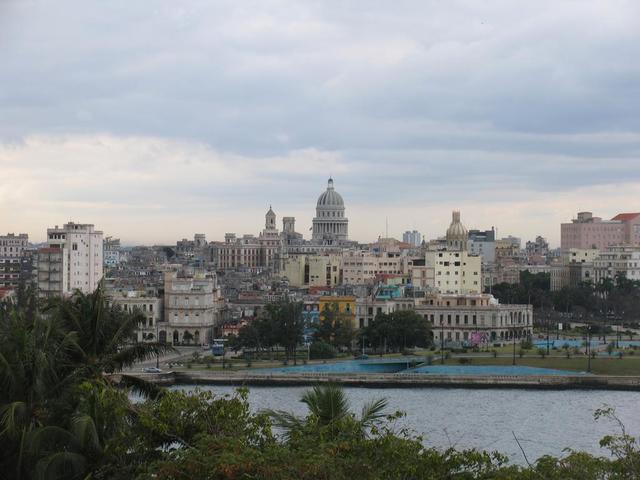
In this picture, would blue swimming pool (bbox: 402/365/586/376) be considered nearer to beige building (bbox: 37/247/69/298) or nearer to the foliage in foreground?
beige building (bbox: 37/247/69/298)

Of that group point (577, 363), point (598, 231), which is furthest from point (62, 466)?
point (598, 231)

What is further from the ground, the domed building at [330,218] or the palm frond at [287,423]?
the domed building at [330,218]

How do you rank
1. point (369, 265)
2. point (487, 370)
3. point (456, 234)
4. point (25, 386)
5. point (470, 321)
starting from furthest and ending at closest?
point (369, 265)
point (456, 234)
point (470, 321)
point (487, 370)
point (25, 386)

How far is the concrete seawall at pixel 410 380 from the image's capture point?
173ft

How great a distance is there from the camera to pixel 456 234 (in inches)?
3814

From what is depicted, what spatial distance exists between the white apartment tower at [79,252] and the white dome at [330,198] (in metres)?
70.1

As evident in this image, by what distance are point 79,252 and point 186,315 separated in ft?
38.5

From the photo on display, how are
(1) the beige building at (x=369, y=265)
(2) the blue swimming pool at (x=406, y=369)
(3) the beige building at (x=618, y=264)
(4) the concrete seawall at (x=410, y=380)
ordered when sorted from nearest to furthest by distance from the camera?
(4) the concrete seawall at (x=410, y=380) < (2) the blue swimming pool at (x=406, y=369) < (1) the beige building at (x=369, y=265) < (3) the beige building at (x=618, y=264)

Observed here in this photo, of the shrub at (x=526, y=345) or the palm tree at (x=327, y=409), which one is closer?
the palm tree at (x=327, y=409)

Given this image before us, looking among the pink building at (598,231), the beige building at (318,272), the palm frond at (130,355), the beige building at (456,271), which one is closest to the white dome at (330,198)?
the pink building at (598,231)

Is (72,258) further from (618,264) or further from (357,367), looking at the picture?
(618,264)

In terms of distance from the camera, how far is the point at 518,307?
250 feet

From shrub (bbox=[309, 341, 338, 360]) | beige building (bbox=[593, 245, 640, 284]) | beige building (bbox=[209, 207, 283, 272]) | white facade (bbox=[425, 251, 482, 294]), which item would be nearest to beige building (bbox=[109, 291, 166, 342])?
shrub (bbox=[309, 341, 338, 360])

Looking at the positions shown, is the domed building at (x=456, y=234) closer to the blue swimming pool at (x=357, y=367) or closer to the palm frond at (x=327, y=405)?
the blue swimming pool at (x=357, y=367)
